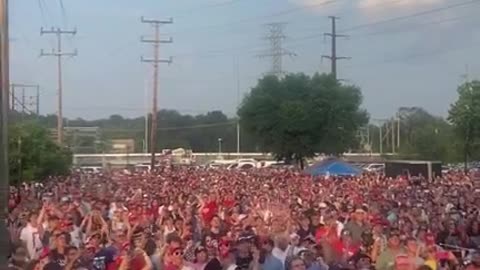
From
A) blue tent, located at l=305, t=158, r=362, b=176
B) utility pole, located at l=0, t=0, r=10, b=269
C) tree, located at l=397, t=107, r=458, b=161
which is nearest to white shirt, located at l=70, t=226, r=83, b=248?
utility pole, located at l=0, t=0, r=10, b=269

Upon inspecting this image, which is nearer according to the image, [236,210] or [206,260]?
[206,260]

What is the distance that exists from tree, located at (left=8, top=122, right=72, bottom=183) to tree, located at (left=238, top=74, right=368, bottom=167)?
15.1 metres

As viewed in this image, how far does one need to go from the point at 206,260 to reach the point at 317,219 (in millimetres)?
3134

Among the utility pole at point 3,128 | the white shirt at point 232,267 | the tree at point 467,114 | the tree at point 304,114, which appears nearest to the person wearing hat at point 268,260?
the white shirt at point 232,267

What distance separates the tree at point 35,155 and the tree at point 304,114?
15073 mm

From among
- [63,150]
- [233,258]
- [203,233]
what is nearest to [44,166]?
[63,150]

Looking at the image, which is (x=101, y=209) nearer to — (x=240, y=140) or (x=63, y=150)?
(x=63, y=150)

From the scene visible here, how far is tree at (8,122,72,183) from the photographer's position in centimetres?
2547

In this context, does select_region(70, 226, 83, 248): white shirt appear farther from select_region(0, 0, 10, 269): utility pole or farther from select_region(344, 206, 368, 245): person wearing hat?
select_region(0, 0, 10, 269): utility pole

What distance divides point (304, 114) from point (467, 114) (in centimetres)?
902

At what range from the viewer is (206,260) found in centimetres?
883

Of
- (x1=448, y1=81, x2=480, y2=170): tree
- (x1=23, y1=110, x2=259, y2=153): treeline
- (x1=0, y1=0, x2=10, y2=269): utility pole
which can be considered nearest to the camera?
(x1=0, y1=0, x2=10, y2=269): utility pole

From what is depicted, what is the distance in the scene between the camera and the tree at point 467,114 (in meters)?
39.3

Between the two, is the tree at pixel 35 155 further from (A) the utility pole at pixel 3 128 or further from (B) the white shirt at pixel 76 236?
(A) the utility pole at pixel 3 128
